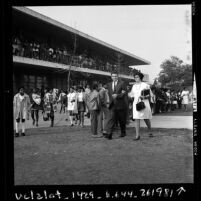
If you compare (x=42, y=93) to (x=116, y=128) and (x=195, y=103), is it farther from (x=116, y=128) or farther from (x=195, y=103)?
(x=195, y=103)

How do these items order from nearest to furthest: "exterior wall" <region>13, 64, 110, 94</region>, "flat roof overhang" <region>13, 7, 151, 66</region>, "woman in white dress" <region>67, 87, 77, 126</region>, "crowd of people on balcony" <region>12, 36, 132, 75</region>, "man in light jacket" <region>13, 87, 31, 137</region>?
"flat roof overhang" <region>13, 7, 151, 66</region>
"man in light jacket" <region>13, 87, 31, 137</region>
"crowd of people on balcony" <region>12, 36, 132, 75</region>
"woman in white dress" <region>67, 87, 77, 126</region>
"exterior wall" <region>13, 64, 110, 94</region>

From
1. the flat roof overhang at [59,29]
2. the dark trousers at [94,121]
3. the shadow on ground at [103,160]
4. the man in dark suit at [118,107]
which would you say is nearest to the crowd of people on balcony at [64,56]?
the flat roof overhang at [59,29]

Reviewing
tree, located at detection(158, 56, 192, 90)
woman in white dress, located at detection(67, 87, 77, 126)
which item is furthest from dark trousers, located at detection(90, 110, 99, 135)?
tree, located at detection(158, 56, 192, 90)

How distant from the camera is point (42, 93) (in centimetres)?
1158

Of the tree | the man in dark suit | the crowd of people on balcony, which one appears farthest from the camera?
the crowd of people on balcony

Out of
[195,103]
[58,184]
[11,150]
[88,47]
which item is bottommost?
[58,184]

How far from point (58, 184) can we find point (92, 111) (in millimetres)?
5176

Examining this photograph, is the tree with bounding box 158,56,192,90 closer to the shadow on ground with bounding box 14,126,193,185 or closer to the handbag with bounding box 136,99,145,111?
the shadow on ground with bounding box 14,126,193,185
